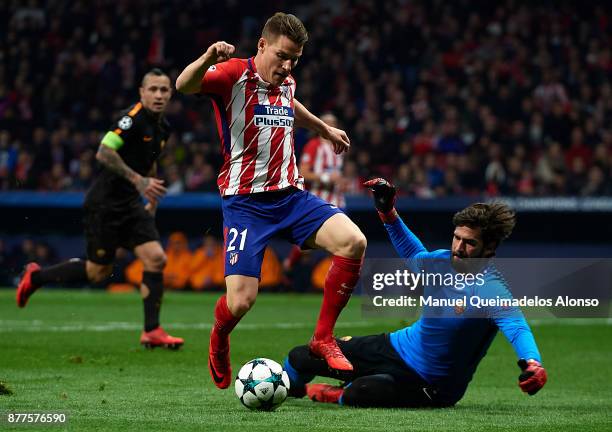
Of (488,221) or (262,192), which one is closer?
(488,221)

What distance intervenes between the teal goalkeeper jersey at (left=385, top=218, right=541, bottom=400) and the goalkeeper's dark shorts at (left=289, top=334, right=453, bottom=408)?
2.6 inches

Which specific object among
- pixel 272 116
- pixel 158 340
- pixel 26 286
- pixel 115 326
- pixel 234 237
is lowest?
pixel 115 326

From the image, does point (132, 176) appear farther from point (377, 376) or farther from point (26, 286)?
point (377, 376)

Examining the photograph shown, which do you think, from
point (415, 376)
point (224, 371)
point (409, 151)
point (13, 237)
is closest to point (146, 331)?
point (224, 371)

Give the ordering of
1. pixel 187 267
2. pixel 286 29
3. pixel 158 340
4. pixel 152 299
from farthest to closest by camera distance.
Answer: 1. pixel 187 267
2. pixel 152 299
3. pixel 158 340
4. pixel 286 29

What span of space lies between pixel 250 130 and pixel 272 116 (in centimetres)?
17

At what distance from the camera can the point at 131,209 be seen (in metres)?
10.4

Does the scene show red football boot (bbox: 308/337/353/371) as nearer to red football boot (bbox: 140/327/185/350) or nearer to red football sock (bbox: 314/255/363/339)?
red football sock (bbox: 314/255/363/339)

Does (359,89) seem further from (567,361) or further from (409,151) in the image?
(567,361)

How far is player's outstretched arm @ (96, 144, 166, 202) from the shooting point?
8961 millimetres

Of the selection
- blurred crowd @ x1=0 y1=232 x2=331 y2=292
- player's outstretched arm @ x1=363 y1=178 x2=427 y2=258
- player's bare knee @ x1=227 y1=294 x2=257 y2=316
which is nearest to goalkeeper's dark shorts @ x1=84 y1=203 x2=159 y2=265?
player's bare knee @ x1=227 y1=294 x2=257 y2=316

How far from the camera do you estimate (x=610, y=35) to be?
70.0ft

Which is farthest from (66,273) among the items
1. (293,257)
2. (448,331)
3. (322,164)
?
(293,257)

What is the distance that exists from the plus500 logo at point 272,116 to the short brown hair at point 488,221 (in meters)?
1.40
